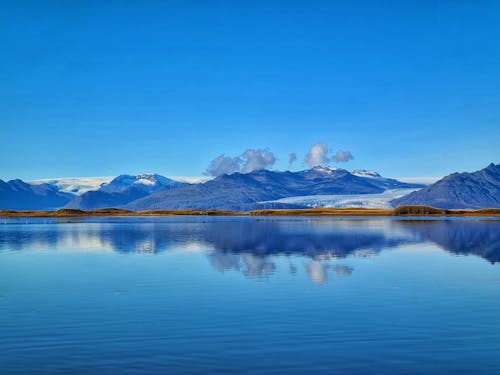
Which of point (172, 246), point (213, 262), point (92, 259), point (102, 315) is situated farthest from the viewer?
point (172, 246)

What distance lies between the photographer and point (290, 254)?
55375mm

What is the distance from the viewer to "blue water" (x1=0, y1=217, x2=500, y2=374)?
18812 millimetres

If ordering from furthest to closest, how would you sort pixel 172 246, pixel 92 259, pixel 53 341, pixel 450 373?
pixel 172 246, pixel 92 259, pixel 53 341, pixel 450 373

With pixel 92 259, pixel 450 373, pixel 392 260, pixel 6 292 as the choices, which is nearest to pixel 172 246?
pixel 92 259

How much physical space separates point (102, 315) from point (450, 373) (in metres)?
15.7

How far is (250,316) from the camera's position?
84.6ft

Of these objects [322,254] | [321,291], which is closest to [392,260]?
[322,254]

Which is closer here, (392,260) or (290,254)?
(392,260)

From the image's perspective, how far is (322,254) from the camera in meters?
55.2

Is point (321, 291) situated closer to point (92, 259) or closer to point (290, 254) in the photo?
point (290, 254)

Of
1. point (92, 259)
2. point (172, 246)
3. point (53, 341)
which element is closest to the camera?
point (53, 341)

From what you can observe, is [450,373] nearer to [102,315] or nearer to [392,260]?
[102,315]

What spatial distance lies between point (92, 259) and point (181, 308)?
27.2m

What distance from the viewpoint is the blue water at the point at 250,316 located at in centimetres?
1881
